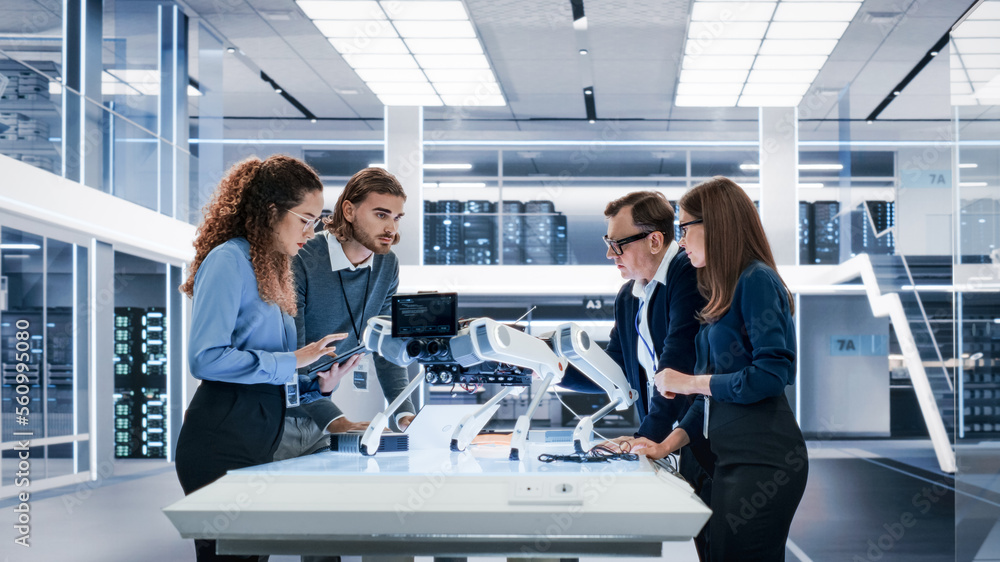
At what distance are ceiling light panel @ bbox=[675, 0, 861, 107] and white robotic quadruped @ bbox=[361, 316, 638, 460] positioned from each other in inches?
255

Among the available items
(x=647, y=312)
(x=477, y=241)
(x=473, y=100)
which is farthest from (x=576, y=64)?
(x=647, y=312)

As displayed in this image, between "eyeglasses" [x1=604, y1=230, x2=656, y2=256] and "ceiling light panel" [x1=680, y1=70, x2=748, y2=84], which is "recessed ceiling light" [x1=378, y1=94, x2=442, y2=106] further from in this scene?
"eyeglasses" [x1=604, y1=230, x2=656, y2=256]

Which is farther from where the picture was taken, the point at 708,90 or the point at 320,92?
the point at 320,92

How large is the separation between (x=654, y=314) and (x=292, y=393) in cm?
104

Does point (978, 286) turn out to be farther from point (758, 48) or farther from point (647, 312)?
point (758, 48)

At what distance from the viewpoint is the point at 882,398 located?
12.3m

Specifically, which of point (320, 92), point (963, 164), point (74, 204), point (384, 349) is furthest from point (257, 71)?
point (384, 349)

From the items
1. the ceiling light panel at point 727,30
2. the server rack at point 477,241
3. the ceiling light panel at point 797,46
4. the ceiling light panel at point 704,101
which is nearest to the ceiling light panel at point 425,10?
the ceiling light panel at point 727,30

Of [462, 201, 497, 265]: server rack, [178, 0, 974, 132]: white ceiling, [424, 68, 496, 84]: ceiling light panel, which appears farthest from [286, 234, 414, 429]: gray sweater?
[462, 201, 497, 265]: server rack

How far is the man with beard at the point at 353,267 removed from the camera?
2.29 metres

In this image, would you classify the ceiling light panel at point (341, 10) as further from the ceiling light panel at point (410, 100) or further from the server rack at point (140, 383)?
the server rack at point (140, 383)

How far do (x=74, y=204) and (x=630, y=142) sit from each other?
28.3 feet

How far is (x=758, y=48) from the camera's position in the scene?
29.0 feet

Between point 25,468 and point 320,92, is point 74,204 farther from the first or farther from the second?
point 320,92
